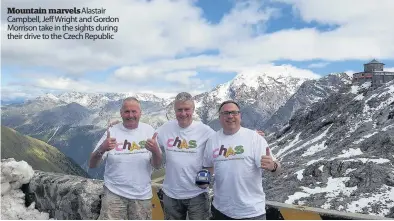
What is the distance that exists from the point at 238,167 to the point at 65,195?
403 centimetres

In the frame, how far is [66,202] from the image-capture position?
334 inches

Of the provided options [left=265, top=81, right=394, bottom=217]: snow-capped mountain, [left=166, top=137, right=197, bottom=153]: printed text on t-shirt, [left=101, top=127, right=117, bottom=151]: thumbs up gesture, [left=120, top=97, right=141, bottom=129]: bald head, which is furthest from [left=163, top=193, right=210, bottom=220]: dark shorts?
[left=265, top=81, right=394, bottom=217]: snow-capped mountain

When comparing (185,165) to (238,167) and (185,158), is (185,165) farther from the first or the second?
(238,167)

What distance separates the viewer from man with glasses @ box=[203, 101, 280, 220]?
642cm

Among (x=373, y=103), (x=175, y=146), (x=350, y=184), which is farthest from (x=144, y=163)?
(x=373, y=103)

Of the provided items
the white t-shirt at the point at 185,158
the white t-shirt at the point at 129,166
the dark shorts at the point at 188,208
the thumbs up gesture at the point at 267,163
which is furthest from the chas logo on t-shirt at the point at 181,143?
the thumbs up gesture at the point at 267,163

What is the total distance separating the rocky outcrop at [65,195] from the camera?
8.12 meters

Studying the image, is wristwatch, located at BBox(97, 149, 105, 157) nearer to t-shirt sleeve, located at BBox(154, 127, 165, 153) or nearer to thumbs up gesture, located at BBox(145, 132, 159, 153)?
thumbs up gesture, located at BBox(145, 132, 159, 153)

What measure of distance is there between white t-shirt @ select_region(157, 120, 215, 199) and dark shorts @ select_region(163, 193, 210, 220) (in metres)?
0.10

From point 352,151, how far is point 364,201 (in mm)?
26830

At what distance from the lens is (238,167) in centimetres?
644

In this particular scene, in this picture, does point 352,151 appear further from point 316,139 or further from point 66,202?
point 66,202

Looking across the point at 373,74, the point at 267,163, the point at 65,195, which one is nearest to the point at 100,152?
the point at 65,195

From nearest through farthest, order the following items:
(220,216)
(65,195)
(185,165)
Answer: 1. (220,216)
2. (185,165)
3. (65,195)
